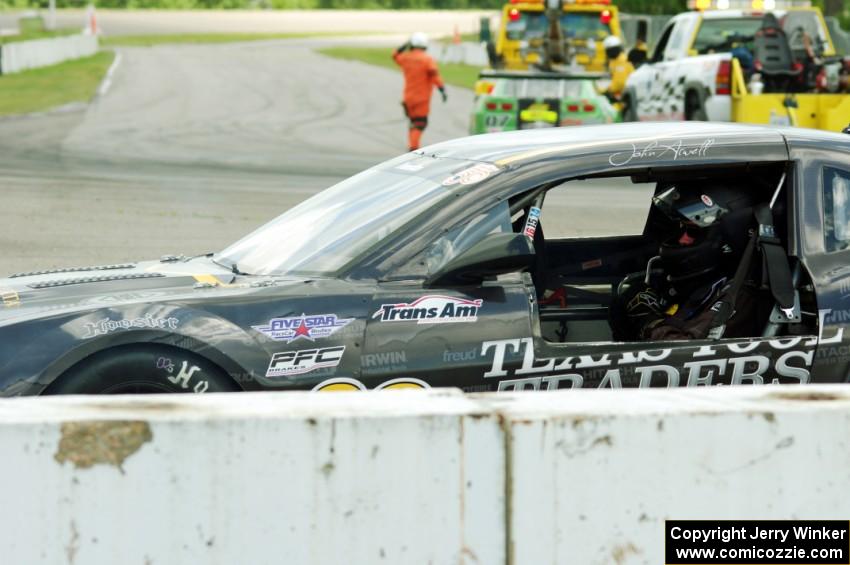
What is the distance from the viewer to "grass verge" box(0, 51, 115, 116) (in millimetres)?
26800

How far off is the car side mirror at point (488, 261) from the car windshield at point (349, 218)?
0.95 feet

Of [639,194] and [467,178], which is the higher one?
[467,178]

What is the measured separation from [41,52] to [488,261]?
37.1 meters

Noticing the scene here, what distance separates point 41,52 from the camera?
3962 cm

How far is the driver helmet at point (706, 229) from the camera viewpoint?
5.48m

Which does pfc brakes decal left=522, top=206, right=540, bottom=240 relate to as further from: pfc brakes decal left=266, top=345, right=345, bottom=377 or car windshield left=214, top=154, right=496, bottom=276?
pfc brakes decal left=266, top=345, right=345, bottom=377

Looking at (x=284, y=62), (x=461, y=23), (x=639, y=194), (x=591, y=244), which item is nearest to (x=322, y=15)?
(x=461, y=23)

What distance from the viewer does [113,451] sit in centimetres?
331

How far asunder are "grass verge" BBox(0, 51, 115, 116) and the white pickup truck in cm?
1179

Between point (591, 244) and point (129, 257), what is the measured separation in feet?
17.4

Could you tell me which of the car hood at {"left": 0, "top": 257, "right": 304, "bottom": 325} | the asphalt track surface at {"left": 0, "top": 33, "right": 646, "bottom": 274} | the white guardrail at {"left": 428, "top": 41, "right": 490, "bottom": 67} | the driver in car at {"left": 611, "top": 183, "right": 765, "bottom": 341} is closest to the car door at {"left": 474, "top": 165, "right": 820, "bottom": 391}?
the driver in car at {"left": 611, "top": 183, "right": 765, "bottom": 341}

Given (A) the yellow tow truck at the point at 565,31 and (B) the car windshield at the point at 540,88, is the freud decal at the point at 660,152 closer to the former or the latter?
(B) the car windshield at the point at 540,88

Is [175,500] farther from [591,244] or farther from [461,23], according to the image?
[461,23]

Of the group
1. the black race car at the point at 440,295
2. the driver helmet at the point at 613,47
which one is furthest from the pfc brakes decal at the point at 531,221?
the driver helmet at the point at 613,47
